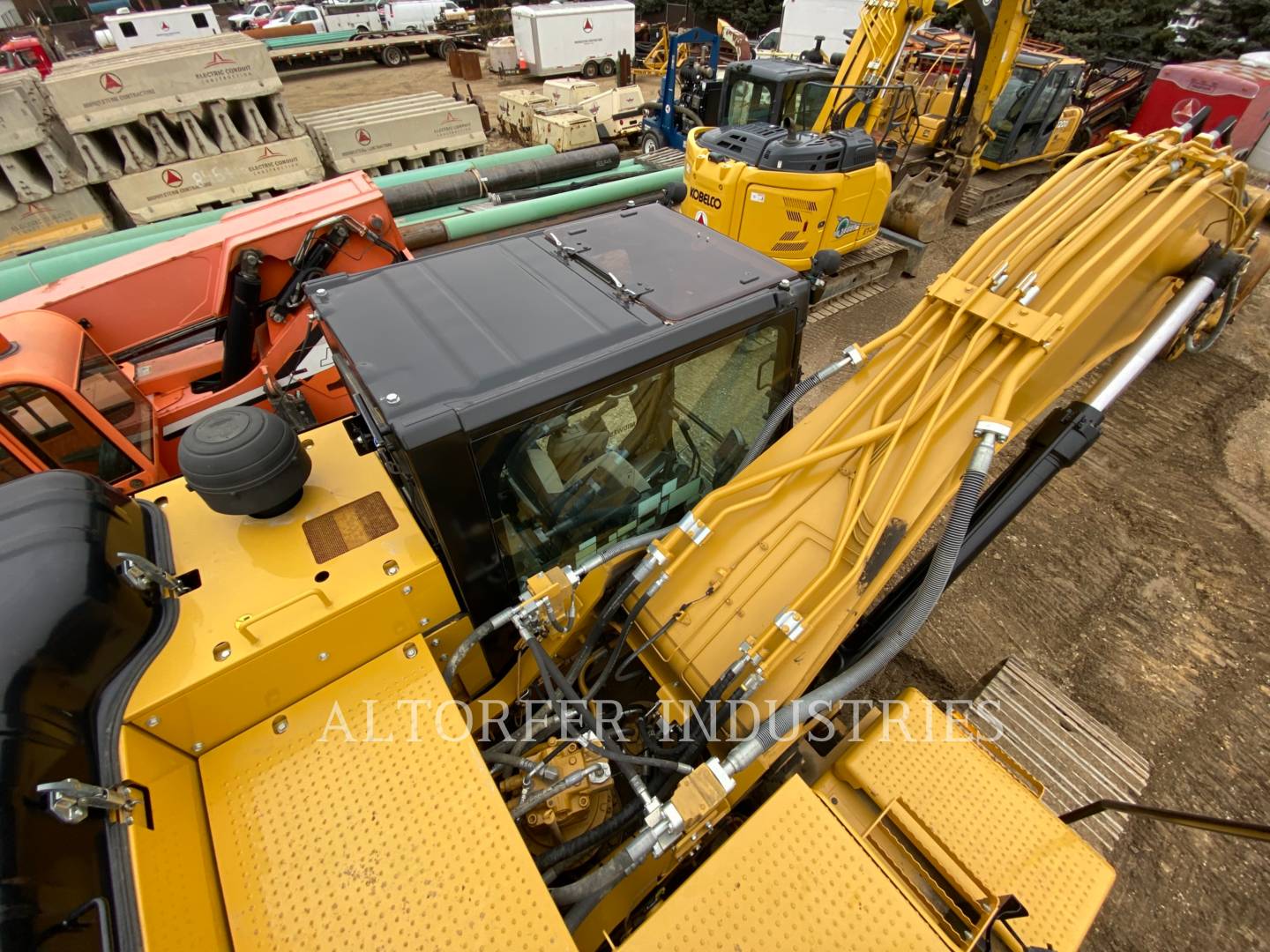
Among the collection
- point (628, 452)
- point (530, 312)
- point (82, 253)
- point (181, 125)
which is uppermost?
point (530, 312)

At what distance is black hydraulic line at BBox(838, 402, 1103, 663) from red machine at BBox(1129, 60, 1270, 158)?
11.3 meters

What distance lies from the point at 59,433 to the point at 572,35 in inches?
823

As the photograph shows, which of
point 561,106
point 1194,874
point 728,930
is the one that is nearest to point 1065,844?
point 728,930

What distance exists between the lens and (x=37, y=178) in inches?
296

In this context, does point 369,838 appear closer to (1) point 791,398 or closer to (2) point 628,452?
(2) point 628,452

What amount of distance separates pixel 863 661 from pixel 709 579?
63 centimetres

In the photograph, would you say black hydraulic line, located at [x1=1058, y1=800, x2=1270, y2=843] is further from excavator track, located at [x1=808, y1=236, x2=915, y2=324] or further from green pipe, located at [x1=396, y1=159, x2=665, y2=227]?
green pipe, located at [x1=396, y1=159, x2=665, y2=227]

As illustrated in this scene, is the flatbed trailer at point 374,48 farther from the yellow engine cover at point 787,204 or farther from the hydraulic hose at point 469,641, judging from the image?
the hydraulic hose at point 469,641

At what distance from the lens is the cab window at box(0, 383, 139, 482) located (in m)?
3.23

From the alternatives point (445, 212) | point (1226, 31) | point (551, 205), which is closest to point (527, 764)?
point (551, 205)

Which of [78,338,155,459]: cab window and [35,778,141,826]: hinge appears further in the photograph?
[78,338,155,459]: cab window

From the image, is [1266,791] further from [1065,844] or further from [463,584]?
[463,584]

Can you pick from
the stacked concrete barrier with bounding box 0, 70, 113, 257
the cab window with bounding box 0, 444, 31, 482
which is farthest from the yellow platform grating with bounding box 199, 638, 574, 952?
the stacked concrete barrier with bounding box 0, 70, 113, 257

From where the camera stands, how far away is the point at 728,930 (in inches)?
60.2
